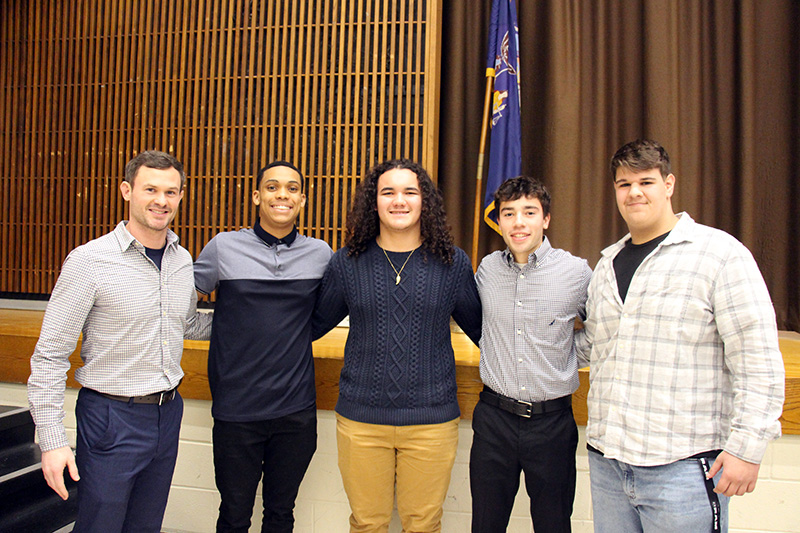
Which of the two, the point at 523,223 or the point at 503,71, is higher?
the point at 503,71

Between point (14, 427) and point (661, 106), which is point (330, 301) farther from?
point (661, 106)

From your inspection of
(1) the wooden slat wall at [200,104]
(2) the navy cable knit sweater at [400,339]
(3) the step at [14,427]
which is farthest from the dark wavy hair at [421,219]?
(3) the step at [14,427]

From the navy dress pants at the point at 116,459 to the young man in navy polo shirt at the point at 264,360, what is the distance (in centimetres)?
23

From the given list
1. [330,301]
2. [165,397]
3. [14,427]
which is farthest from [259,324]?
[14,427]

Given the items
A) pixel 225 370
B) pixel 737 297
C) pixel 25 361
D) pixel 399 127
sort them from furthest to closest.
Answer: pixel 399 127 < pixel 25 361 < pixel 225 370 < pixel 737 297

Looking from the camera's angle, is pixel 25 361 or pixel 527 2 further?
pixel 527 2

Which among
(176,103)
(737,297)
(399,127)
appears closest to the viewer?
(737,297)

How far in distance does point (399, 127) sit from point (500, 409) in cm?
205

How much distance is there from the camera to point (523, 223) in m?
1.59

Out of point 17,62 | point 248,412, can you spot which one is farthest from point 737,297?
point 17,62

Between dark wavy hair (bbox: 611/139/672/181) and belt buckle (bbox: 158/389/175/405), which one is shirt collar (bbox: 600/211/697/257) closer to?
dark wavy hair (bbox: 611/139/672/181)

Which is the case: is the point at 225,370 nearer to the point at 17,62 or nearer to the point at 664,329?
the point at 664,329

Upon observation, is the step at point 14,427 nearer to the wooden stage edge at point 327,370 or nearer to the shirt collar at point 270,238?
the wooden stage edge at point 327,370

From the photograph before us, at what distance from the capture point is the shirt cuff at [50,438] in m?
1.40
